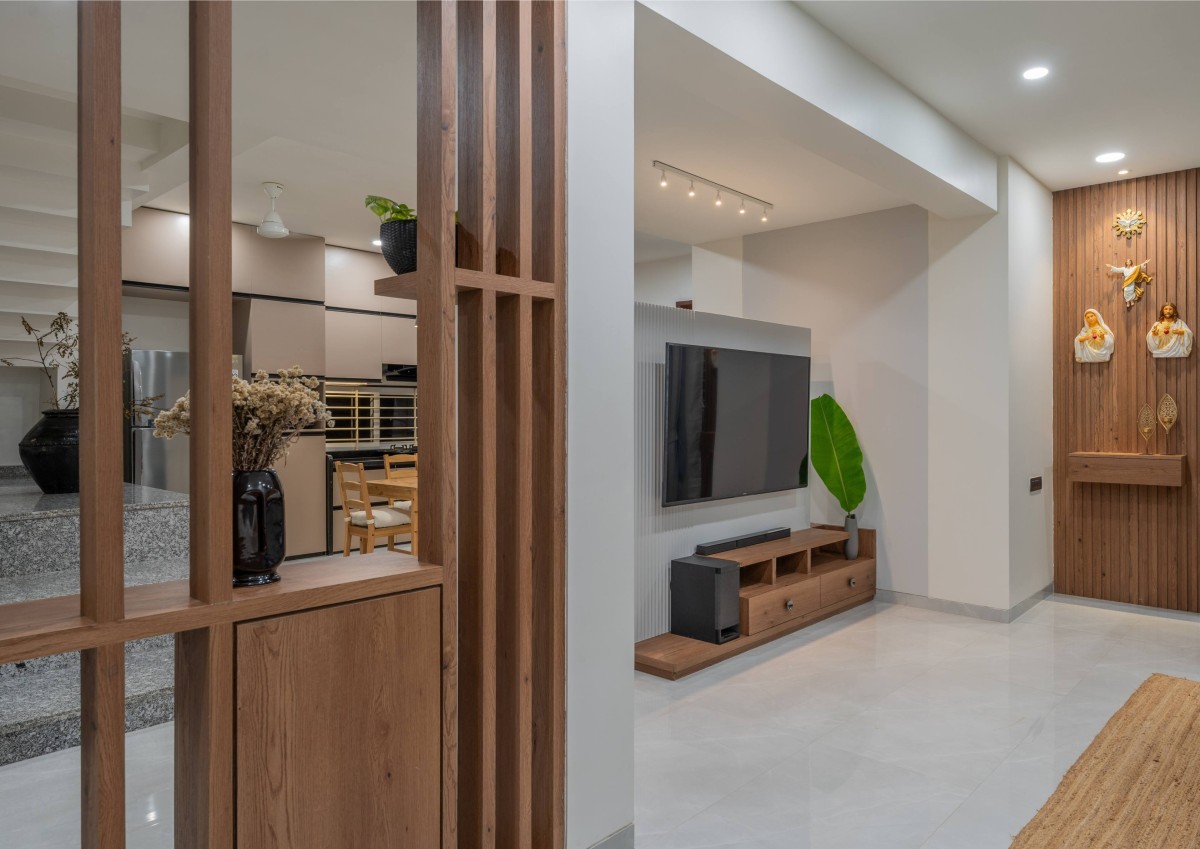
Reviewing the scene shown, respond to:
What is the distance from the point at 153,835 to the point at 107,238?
1917 millimetres

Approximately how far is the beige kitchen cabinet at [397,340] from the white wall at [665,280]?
216 centimetres

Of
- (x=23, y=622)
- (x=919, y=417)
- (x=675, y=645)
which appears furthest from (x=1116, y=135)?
(x=23, y=622)

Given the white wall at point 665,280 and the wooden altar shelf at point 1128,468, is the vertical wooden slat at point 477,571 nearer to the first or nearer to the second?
the wooden altar shelf at point 1128,468

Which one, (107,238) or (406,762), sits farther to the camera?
(406,762)

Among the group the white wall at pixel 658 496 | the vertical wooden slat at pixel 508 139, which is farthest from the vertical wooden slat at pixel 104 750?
the white wall at pixel 658 496

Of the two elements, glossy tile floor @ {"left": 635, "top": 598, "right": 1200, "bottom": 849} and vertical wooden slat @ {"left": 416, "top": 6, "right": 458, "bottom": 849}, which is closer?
vertical wooden slat @ {"left": 416, "top": 6, "right": 458, "bottom": 849}

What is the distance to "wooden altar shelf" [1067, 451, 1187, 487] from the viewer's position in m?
4.83

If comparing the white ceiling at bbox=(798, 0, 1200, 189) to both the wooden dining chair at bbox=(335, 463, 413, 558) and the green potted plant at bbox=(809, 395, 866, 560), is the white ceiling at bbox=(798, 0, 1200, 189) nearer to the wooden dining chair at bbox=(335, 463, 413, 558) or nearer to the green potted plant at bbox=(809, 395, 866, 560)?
the green potted plant at bbox=(809, 395, 866, 560)

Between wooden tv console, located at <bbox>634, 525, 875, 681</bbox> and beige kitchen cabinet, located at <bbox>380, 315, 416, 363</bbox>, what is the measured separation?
12.8ft

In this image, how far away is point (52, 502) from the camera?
11.8 feet

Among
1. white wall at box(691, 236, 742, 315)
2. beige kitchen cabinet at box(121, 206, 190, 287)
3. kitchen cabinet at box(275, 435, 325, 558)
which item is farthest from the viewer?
white wall at box(691, 236, 742, 315)

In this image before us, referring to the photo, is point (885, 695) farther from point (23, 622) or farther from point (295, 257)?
point (295, 257)

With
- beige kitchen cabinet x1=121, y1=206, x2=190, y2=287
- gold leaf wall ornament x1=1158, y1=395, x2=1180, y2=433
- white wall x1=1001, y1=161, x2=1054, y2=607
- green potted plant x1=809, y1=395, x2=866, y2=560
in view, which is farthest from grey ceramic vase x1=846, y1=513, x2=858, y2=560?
beige kitchen cabinet x1=121, y1=206, x2=190, y2=287

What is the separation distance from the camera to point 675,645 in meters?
4.09
